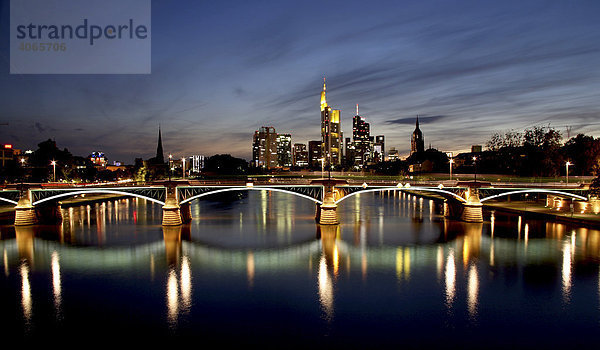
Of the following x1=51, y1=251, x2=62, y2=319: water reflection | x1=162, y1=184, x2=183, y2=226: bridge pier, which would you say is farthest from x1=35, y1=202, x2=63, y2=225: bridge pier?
x1=51, y1=251, x2=62, y2=319: water reflection

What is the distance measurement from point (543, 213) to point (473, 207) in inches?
528

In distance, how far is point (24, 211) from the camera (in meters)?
57.1

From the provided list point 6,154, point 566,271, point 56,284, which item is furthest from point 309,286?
point 6,154

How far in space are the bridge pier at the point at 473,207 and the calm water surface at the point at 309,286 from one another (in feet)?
17.1

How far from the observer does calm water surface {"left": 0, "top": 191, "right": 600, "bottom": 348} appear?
22078mm

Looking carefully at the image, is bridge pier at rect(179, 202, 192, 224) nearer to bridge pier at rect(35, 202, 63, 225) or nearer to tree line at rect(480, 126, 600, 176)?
bridge pier at rect(35, 202, 63, 225)

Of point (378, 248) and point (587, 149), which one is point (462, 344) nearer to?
point (378, 248)

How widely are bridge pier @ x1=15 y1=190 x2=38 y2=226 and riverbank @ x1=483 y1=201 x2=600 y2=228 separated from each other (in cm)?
8315

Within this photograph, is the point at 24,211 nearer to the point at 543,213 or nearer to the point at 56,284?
the point at 56,284

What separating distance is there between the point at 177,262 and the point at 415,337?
2523 centimetres

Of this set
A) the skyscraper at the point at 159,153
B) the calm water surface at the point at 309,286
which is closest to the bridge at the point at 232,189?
the calm water surface at the point at 309,286

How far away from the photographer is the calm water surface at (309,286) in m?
22.1

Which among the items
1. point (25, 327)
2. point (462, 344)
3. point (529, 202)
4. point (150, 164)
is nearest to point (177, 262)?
Result: point (25, 327)

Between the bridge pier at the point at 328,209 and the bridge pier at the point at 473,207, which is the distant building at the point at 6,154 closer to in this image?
the bridge pier at the point at 328,209
